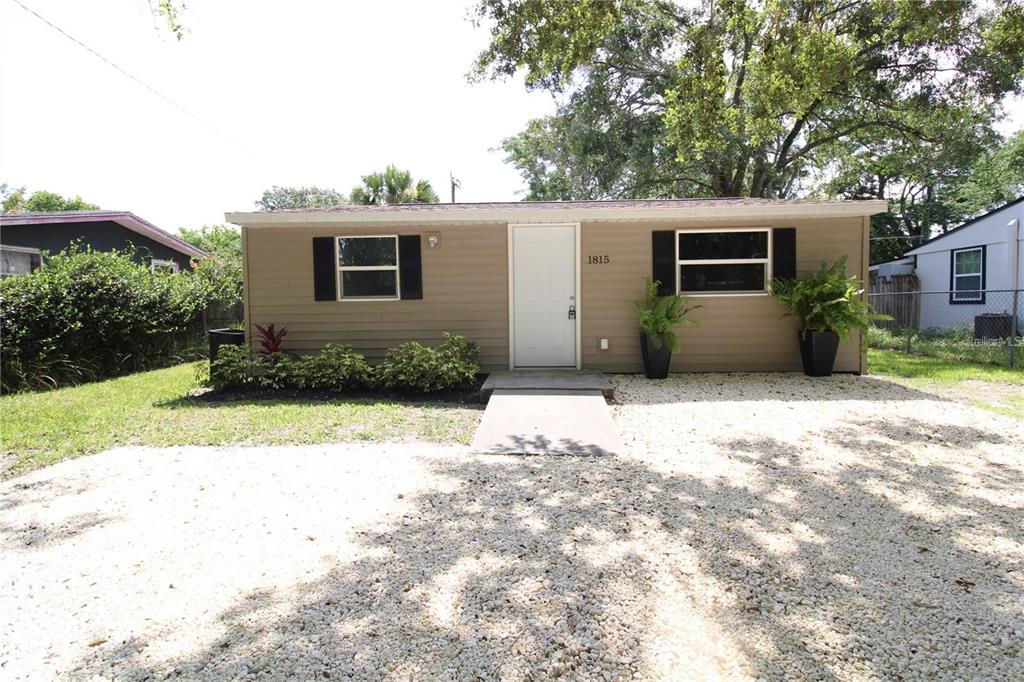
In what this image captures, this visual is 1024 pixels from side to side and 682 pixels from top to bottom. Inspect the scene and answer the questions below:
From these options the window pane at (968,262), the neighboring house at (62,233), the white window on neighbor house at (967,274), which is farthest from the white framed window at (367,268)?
the window pane at (968,262)

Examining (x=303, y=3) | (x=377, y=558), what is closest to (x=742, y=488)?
(x=377, y=558)

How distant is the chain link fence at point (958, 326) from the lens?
9602mm

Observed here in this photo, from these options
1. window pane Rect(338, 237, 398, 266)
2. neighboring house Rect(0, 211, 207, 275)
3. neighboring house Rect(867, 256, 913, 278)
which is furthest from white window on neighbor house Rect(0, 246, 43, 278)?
neighboring house Rect(867, 256, 913, 278)

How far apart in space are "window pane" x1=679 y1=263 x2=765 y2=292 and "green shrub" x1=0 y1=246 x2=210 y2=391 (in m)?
8.46

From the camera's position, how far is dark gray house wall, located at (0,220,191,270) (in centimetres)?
1266

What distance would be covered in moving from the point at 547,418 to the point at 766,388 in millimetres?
3183

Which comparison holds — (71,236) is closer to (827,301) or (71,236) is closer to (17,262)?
(17,262)

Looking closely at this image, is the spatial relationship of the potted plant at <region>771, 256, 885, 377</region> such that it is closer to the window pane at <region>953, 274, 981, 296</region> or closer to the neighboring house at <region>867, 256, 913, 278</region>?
the window pane at <region>953, 274, 981, 296</region>

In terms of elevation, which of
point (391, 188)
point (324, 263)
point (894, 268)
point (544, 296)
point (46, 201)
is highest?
point (46, 201)

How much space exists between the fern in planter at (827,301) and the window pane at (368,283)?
205 inches

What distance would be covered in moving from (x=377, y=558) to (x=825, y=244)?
295 inches

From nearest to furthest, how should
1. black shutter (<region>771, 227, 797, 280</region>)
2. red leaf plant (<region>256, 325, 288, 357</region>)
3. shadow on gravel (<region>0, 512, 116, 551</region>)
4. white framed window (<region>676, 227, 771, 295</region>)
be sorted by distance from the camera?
shadow on gravel (<region>0, 512, 116, 551</region>), red leaf plant (<region>256, 325, 288, 357</region>), black shutter (<region>771, 227, 797, 280</region>), white framed window (<region>676, 227, 771, 295</region>)

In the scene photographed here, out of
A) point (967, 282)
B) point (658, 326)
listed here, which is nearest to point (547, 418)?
point (658, 326)

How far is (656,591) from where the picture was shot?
7.86 ft
